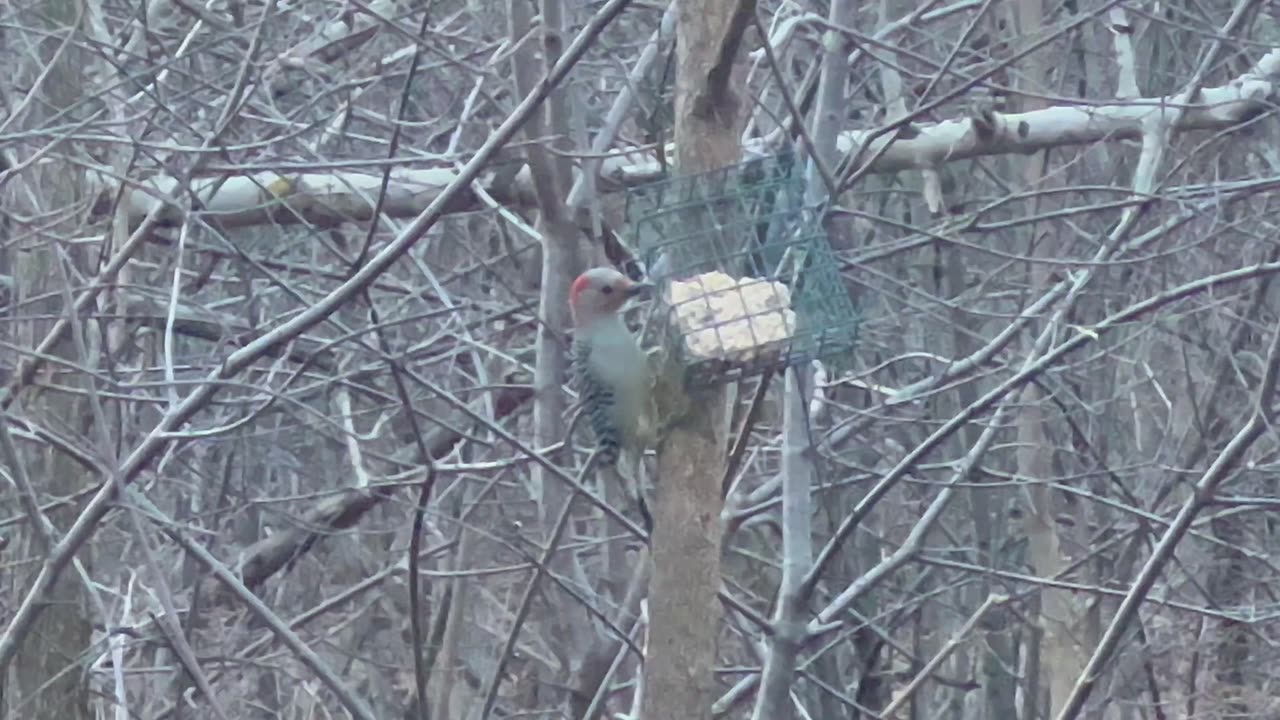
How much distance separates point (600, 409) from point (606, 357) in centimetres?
13

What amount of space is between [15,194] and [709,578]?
334 centimetres

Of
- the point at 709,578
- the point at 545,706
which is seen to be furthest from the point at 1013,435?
the point at 709,578

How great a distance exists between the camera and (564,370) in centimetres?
562

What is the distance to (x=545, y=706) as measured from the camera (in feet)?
25.5

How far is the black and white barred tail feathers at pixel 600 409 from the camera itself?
4.40 m

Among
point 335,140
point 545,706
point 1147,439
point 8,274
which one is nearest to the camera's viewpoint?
point 335,140

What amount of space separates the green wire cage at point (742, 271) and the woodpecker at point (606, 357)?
0.29m

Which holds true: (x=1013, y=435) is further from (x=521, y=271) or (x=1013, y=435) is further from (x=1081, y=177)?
(x=521, y=271)

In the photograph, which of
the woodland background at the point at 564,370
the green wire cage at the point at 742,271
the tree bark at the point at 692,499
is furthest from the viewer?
the woodland background at the point at 564,370

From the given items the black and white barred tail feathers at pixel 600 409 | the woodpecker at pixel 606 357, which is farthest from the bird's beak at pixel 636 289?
the black and white barred tail feathers at pixel 600 409

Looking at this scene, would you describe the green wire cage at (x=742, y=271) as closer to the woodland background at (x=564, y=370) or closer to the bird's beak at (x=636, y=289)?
the woodland background at (x=564, y=370)

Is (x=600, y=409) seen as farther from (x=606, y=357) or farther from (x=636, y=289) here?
(x=636, y=289)

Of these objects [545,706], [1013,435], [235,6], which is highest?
[235,6]

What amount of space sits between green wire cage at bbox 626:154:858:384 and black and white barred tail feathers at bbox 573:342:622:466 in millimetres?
407
